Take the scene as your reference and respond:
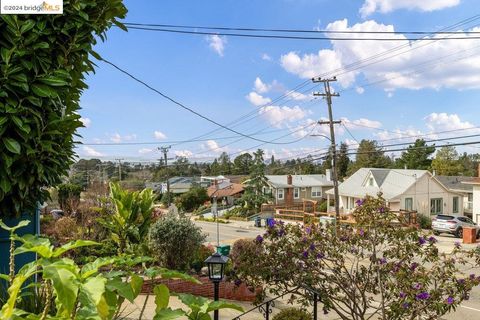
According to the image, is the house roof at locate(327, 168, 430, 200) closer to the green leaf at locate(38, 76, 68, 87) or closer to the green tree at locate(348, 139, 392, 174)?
the green tree at locate(348, 139, 392, 174)

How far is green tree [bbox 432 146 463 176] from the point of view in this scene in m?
54.8

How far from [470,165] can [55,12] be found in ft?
254

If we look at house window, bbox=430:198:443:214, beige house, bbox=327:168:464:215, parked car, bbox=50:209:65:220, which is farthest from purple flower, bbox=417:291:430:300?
house window, bbox=430:198:443:214

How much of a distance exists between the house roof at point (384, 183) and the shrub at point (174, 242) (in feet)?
82.6

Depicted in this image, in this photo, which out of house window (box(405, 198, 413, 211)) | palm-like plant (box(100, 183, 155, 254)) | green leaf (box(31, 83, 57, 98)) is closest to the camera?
green leaf (box(31, 83, 57, 98))

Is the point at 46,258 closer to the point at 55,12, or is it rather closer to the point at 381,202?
the point at 55,12

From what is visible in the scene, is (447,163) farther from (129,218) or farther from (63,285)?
(63,285)

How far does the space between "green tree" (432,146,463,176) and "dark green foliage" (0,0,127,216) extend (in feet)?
190

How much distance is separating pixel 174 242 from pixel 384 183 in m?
29.6

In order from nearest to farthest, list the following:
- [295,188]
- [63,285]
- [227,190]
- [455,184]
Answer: [63,285] < [455,184] < [295,188] < [227,190]

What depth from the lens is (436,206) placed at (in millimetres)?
37031

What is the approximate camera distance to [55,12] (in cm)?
318

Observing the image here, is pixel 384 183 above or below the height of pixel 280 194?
above

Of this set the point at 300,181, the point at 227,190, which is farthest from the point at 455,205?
the point at 227,190
